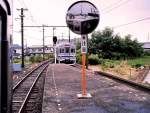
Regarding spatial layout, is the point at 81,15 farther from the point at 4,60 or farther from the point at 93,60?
the point at 93,60

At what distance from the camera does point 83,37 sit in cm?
1298

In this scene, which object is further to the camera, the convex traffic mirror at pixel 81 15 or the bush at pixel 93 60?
the bush at pixel 93 60

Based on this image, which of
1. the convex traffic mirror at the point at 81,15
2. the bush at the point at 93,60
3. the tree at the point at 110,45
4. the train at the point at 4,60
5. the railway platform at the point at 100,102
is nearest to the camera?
the train at the point at 4,60

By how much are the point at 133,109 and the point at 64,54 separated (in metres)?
41.9

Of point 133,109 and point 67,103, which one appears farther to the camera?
point 67,103

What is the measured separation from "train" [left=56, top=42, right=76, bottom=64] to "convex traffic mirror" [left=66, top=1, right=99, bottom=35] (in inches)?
1579

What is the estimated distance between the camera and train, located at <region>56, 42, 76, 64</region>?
52000 millimetres

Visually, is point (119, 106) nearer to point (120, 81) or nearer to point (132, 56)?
point (120, 81)

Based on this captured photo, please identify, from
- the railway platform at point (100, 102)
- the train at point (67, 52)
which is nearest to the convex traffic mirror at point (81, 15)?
the railway platform at point (100, 102)

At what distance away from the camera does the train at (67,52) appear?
5200 cm

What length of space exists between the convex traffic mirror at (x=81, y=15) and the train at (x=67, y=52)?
40096 millimetres

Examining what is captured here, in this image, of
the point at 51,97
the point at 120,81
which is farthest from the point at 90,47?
the point at 51,97

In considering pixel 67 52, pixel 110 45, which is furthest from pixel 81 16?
pixel 110 45

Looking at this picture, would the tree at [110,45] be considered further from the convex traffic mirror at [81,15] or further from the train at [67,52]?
the convex traffic mirror at [81,15]
